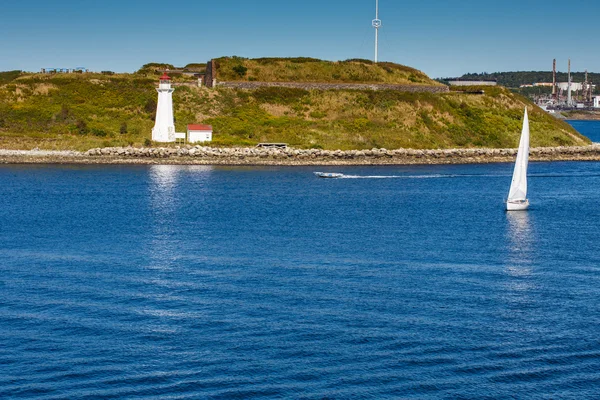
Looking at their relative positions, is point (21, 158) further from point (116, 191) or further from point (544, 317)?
point (544, 317)

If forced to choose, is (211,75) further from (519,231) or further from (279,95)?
(519,231)

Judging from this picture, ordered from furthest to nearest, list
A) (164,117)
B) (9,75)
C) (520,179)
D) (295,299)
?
(9,75), (164,117), (520,179), (295,299)

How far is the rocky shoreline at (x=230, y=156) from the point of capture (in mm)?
84688

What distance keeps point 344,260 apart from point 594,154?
7718cm

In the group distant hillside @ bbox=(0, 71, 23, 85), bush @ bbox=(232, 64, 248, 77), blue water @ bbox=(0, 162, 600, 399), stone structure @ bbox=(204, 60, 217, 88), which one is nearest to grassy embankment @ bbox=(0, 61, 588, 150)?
bush @ bbox=(232, 64, 248, 77)

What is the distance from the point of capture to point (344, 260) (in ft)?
123

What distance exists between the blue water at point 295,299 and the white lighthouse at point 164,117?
33558 mm

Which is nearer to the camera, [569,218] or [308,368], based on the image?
[308,368]

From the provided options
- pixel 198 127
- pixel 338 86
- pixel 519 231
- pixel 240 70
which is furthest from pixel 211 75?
pixel 519 231

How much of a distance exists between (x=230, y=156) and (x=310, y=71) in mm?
37334

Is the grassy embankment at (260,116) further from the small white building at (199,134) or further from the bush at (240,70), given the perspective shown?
the bush at (240,70)

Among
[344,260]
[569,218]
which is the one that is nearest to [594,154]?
[569,218]

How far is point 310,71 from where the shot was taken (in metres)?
120

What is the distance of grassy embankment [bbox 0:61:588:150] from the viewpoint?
9506 cm
